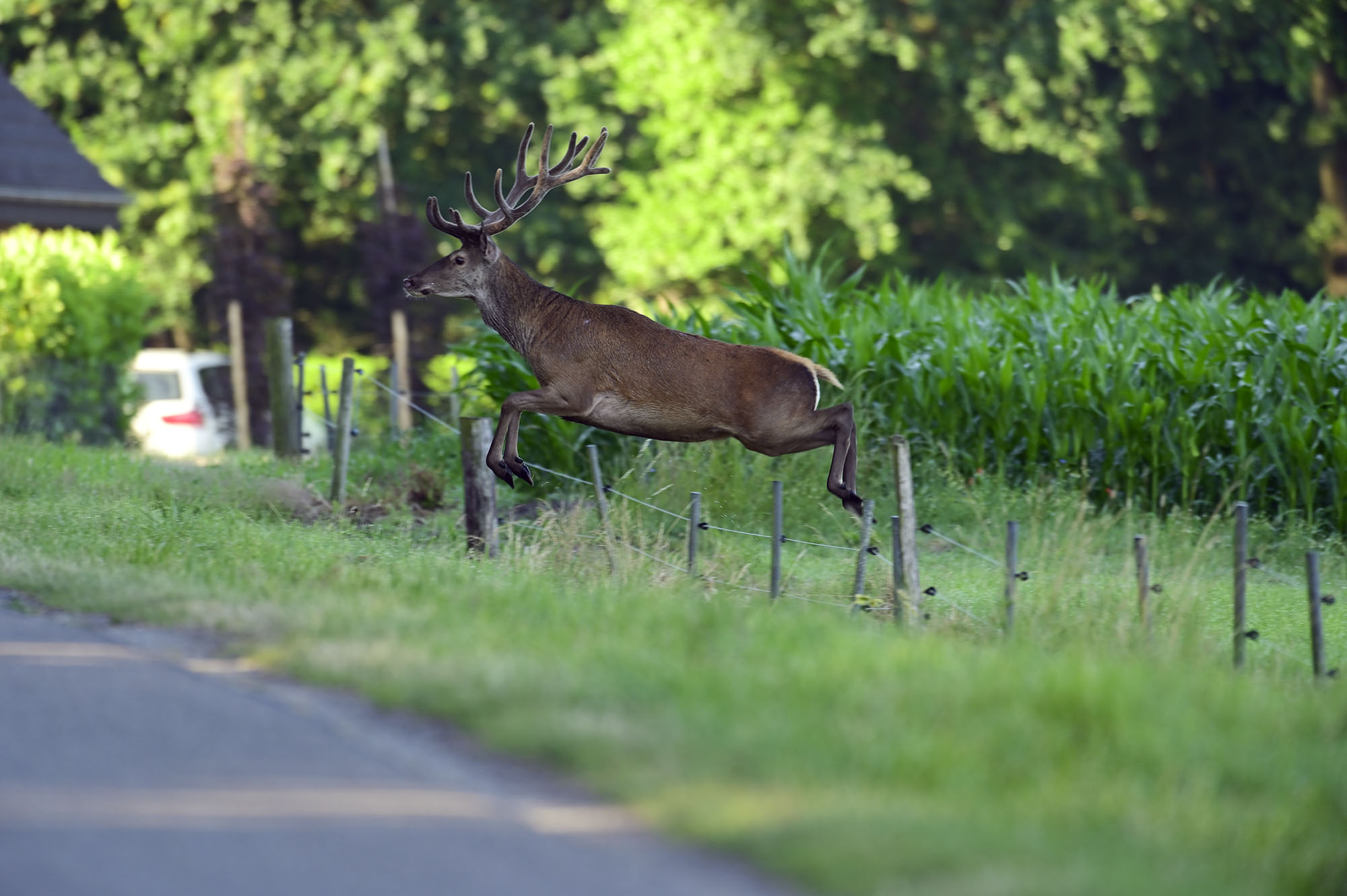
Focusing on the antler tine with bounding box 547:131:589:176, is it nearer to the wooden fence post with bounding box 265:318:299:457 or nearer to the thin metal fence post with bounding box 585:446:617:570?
the thin metal fence post with bounding box 585:446:617:570

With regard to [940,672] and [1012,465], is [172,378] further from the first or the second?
[940,672]

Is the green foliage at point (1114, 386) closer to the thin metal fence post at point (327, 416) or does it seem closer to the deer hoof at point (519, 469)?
the thin metal fence post at point (327, 416)

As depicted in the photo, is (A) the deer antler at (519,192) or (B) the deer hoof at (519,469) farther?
(A) the deer antler at (519,192)

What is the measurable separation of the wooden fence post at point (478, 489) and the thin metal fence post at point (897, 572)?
2598 mm

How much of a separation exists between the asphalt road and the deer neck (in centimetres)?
389

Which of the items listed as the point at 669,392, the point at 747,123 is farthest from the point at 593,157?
the point at 747,123

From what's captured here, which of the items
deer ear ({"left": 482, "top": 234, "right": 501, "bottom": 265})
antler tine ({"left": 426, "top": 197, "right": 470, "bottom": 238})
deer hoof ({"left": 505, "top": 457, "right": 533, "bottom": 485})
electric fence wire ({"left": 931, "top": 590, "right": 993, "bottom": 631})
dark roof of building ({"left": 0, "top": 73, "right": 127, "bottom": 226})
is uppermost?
dark roof of building ({"left": 0, "top": 73, "right": 127, "bottom": 226})

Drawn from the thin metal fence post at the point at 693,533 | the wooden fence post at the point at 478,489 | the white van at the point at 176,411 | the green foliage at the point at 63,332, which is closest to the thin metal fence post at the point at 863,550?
the thin metal fence post at the point at 693,533

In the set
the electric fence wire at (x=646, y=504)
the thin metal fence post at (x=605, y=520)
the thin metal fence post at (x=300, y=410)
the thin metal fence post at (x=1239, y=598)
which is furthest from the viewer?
the thin metal fence post at (x=300, y=410)

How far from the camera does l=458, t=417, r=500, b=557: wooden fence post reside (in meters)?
10.5

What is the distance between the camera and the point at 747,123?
28.0 m

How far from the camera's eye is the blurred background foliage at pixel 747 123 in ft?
89.5

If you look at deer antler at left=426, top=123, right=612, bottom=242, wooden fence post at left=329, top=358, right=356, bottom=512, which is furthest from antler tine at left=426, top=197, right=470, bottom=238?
wooden fence post at left=329, top=358, right=356, bottom=512

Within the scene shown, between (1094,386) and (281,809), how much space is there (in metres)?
11.1
